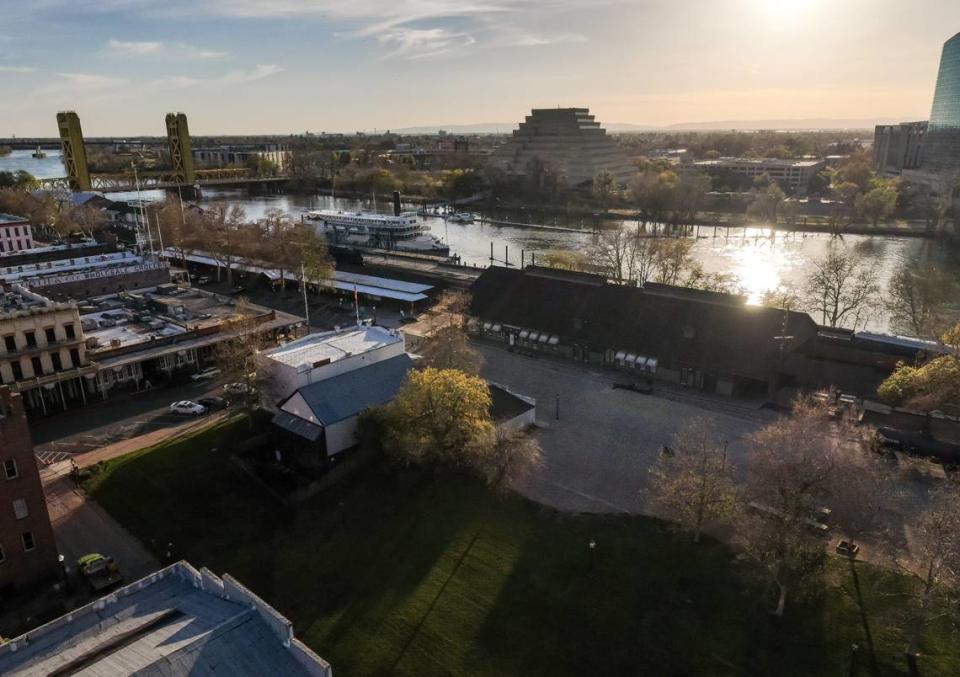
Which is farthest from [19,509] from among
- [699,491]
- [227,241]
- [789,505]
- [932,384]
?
Result: [227,241]

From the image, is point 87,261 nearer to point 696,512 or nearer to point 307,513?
point 307,513

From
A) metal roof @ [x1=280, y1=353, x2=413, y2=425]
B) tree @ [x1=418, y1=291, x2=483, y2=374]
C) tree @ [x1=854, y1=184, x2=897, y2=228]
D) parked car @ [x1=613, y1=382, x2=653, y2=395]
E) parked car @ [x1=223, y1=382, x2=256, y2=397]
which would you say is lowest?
parked car @ [x1=613, y1=382, x2=653, y2=395]

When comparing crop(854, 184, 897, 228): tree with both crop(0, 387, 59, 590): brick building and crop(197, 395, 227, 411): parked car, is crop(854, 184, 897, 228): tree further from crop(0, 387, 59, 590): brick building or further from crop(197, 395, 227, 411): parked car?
crop(0, 387, 59, 590): brick building

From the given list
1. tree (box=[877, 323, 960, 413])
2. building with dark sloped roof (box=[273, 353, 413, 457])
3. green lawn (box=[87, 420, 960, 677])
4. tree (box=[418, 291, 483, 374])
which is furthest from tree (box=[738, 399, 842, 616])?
building with dark sloped roof (box=[273, 353, 413, 457])

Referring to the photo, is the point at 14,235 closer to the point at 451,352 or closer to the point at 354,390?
the point at 354,390

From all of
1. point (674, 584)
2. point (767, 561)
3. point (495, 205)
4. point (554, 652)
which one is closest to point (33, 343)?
point (554, 652)

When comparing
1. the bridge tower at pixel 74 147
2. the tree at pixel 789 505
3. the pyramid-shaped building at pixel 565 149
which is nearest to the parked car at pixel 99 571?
the tree at pixel 789 505
